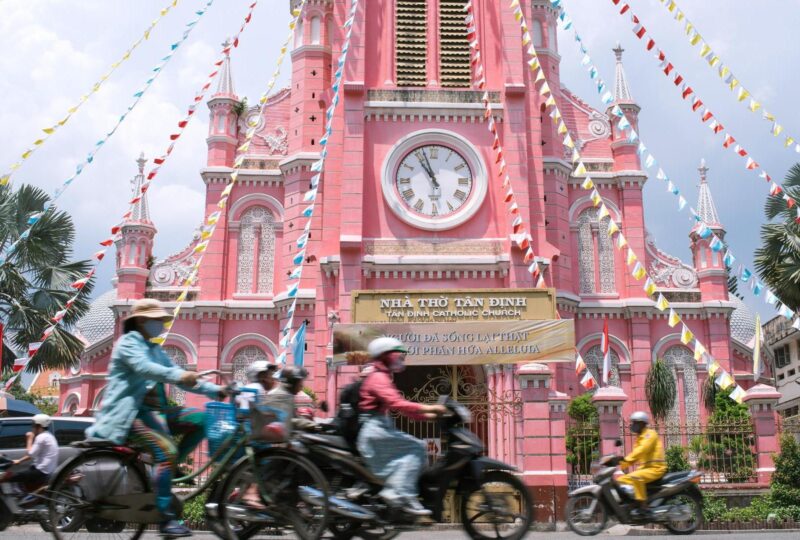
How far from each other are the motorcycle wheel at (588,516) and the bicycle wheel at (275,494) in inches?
181

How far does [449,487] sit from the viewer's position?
6941 millimetres

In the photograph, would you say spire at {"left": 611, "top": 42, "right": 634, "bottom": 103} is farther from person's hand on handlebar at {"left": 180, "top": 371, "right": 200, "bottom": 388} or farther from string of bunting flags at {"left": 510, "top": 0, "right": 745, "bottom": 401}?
person's hand on handlebar at {"left": 180, "top": 371, "right": 200, "bottom": 388}

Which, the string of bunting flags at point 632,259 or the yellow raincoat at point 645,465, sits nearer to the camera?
the yellow raincoat at point 645,465

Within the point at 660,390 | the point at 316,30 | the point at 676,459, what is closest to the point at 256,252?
the point at 316,30

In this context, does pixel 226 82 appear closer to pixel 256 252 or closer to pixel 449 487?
pixel 256 252

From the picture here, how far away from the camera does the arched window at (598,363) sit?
28969mm

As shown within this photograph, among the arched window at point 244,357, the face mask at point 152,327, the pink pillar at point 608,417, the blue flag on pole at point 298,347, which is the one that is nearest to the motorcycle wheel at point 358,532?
the face mask at point 152,327

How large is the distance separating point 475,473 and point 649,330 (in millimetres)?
23985

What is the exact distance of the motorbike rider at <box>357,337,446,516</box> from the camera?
267 inches

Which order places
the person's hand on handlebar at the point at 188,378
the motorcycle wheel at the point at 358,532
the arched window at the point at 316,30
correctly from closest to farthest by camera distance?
1. the person's hand on handlebar at the point at 188,378
2. the motorcycle wheel at the point at 358,532
3. the arched window at the point at 316,30

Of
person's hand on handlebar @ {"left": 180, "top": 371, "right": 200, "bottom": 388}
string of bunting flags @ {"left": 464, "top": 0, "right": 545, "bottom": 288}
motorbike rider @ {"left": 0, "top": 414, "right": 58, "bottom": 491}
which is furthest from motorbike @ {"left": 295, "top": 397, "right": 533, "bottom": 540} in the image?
string of bunting flags @ {"left": 464, "top": 0, "right": 545, "bottom": 288}

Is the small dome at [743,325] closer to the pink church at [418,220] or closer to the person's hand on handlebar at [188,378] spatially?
the pink church at [418,220]

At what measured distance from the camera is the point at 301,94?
3108cm

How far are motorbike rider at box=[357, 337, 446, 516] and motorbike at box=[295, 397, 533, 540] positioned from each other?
0.10 meters
